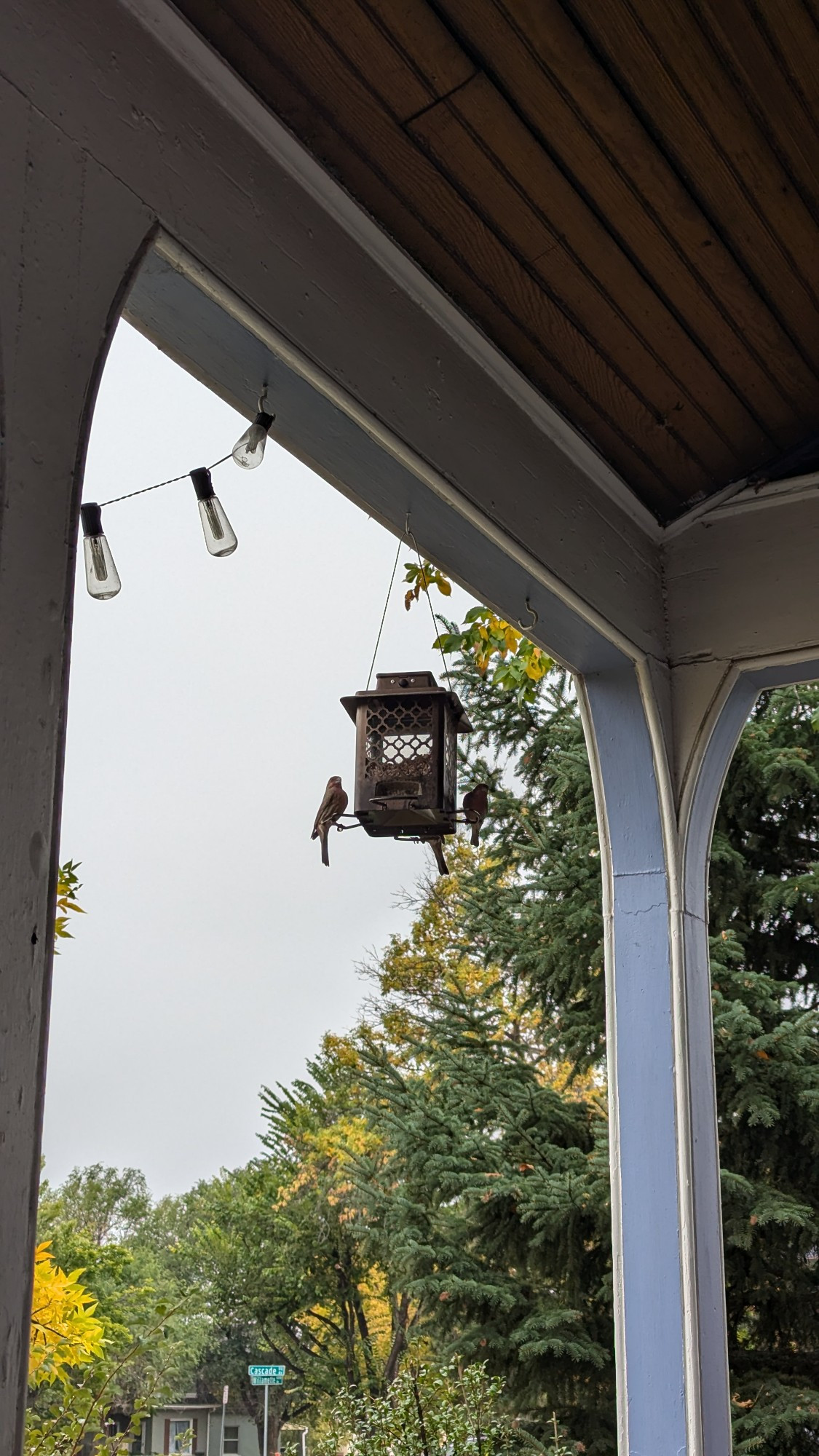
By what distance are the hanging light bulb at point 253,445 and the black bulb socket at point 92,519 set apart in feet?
0.52

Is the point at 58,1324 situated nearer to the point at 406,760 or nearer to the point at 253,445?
the point at 406,760

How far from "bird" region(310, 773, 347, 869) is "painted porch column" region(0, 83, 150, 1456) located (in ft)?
3.11

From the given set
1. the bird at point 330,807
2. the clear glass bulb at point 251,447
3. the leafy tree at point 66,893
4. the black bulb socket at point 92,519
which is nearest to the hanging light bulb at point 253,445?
the clear glass bulb at point 251,447

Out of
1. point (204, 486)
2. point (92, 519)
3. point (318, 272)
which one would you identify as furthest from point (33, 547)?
point (318, 272)

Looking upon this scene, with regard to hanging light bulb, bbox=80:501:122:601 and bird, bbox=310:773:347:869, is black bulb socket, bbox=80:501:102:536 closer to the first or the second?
hanging light bulb, bbox=80:501:122:601

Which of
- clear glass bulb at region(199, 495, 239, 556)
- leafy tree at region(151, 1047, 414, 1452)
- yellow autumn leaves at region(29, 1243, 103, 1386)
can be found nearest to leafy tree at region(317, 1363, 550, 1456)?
yellow autumn leaves at region(29, 1243, 103, 1386)

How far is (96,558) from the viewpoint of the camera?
3.92ft

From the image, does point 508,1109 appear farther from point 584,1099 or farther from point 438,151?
point 438,151

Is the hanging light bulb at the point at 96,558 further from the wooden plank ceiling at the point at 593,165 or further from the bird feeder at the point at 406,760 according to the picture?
the bird feeder at the point at 406,760

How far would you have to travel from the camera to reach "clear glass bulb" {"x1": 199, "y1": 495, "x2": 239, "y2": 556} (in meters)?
1.27

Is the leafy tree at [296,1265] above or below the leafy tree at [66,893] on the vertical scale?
below

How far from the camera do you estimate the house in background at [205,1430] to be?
1401cm

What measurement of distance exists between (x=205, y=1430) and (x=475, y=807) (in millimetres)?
16043

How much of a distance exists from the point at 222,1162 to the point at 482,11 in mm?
15792
